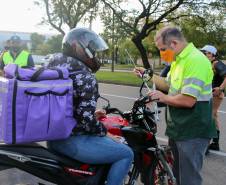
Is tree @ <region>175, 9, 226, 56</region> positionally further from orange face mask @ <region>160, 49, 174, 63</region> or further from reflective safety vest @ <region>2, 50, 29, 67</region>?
orange face mask @ <region>160, 49, 174, 63</region>

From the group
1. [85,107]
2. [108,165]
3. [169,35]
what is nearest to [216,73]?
[169,35]

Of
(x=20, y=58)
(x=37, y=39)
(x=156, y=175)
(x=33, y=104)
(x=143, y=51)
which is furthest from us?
(x=37, y=39)

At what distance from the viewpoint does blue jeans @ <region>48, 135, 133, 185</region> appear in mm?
3258

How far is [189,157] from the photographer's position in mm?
3762

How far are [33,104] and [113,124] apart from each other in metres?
1.08

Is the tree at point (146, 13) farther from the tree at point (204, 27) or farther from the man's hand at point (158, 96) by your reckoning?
the man's hand at point (158, 96)

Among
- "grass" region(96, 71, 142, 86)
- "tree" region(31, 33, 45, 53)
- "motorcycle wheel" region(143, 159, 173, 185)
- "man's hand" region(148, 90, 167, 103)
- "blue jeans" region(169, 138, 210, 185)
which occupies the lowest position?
"grass" region(96, 71, 142, 86)

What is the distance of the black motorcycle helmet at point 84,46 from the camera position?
3.28 metres

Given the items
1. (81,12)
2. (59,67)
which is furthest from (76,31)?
(81,12)

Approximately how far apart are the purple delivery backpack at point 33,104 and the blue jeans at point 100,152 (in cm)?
25

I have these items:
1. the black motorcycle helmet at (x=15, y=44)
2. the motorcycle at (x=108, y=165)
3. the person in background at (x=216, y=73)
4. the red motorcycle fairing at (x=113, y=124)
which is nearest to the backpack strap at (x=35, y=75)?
the motorcycle at (x=108, y=165)

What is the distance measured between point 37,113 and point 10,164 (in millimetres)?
453

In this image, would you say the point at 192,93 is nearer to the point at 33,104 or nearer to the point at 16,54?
the point at 33,104

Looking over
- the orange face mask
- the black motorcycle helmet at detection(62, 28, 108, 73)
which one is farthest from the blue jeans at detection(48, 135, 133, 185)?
the orange face mask
